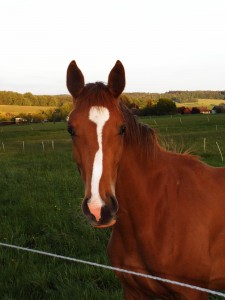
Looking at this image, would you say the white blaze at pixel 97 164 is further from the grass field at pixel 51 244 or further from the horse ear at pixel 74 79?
the grass field at pixel 51 244

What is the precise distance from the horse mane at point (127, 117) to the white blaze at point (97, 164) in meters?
0.08

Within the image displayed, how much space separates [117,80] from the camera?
2.92m

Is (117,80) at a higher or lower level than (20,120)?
higher

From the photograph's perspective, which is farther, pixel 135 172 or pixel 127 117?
pixel 135 172

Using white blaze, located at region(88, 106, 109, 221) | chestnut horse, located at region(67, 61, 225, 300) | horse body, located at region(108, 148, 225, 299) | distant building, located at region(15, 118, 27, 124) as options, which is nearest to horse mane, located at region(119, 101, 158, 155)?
chestnut horse, located at region(67, 61, 225, 300)

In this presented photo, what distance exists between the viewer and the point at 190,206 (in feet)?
10.4

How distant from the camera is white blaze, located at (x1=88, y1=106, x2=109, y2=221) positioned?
2.48m

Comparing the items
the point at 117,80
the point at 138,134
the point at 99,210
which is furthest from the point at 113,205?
the point at 117,80

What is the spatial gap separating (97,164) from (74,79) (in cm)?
86

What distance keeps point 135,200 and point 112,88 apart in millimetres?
991

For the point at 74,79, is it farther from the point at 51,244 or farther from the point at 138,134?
the point at 51,244

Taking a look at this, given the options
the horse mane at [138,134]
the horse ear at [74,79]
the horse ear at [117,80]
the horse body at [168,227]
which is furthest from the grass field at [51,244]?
the horse ear at [74,79]

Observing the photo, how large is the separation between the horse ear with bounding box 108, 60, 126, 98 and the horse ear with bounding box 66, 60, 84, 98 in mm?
266

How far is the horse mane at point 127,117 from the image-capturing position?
9.27 ft
